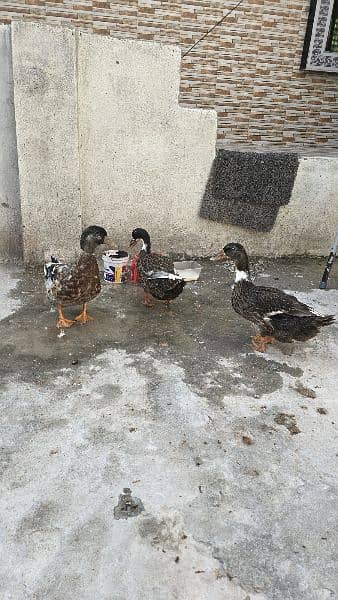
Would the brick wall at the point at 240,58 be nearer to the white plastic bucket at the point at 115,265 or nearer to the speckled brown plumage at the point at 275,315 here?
the white plastic bucket at the point at 115,265

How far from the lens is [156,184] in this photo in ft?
20.4

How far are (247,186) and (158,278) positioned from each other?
238 centimetres

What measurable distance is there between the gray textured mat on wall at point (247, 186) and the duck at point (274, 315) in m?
2.12

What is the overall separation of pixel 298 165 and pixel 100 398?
4616 millimetres

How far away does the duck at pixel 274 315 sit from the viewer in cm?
418

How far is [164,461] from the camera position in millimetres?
3084

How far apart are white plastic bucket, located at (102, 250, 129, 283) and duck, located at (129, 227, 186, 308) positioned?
1.36ft

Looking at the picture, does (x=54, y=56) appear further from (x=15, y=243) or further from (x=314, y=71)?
(x=314, y=71)

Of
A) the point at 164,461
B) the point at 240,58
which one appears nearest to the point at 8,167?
the point at 240,58

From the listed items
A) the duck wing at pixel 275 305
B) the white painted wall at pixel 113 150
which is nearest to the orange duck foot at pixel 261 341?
the duck wing at pixel 275 305

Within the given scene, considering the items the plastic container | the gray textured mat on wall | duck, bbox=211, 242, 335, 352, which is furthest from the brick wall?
duck, bbox=211, 242, 335, 352

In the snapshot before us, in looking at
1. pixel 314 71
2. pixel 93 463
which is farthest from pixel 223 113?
pixel 93 463

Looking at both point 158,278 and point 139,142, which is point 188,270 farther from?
point 139,142

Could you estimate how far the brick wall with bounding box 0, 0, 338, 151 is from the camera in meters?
6.69
